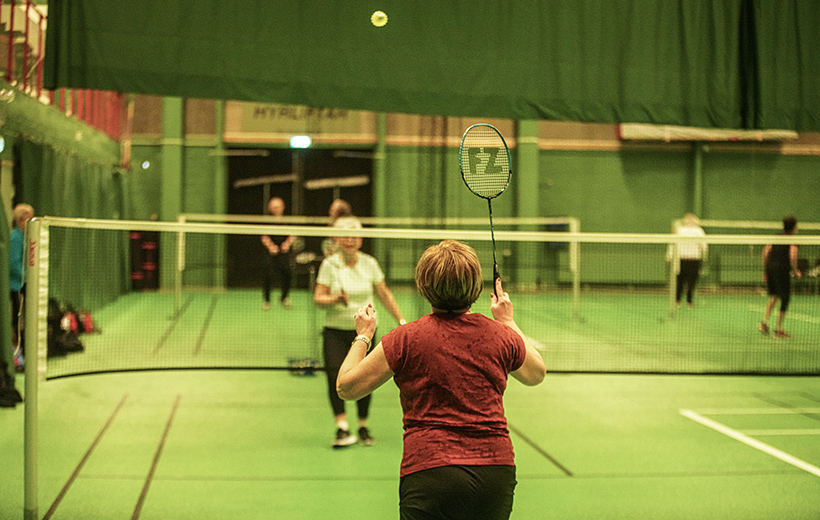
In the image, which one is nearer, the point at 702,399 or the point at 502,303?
the point at 502,303

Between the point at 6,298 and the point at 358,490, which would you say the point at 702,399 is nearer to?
the point at 358,490

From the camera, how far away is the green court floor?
467cm

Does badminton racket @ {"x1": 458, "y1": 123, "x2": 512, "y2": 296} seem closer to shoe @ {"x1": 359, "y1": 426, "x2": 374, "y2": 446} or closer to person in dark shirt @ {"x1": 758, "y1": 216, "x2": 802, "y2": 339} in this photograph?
shoe @ {"x1": 359, "y1": 426, "x2": 374, "y2": 446}

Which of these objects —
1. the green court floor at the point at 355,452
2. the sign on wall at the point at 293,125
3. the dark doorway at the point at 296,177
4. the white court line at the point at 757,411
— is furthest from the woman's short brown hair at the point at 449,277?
the sign on wall at the point at 293,125

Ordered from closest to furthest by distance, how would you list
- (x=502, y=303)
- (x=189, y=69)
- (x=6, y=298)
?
(x=502, y=303) → (x=189, y=69) → (x=6, y=298)

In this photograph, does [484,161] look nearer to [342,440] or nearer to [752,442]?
[342,440]

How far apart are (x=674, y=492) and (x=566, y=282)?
46.0 feet

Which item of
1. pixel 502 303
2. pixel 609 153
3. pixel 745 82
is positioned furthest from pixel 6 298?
pixel 609 153

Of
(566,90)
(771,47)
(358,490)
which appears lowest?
(358,490)

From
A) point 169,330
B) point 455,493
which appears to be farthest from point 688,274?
point 455,493

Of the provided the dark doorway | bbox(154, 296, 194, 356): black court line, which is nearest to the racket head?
bbox(154, 296, 194, 356): black court line

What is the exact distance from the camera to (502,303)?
283cm

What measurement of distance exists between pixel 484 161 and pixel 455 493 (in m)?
2.06

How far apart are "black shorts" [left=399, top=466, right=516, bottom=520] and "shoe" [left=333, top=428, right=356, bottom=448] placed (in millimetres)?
3516
